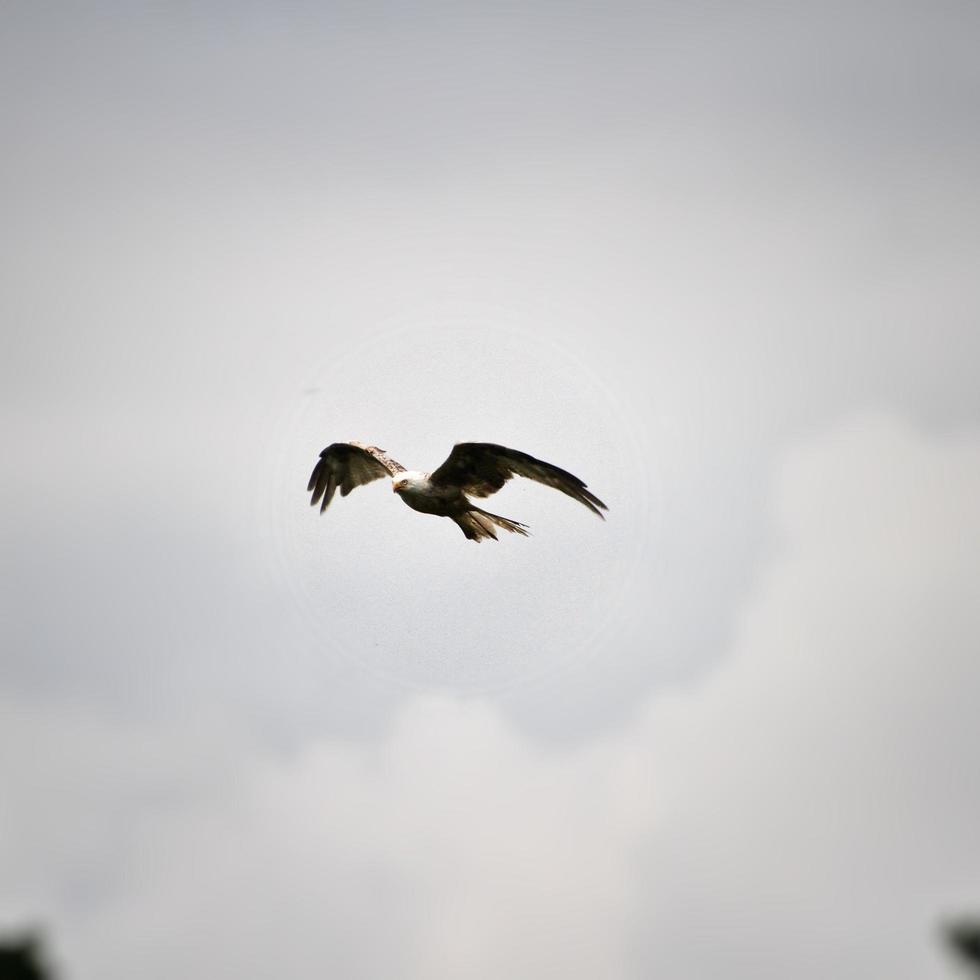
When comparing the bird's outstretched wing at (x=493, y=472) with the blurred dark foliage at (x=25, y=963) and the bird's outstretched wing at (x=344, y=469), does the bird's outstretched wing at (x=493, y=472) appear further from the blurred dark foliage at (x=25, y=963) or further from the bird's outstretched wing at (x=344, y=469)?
the blurred dark foliage at (x=25, y=963)

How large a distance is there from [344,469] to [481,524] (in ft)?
10.5

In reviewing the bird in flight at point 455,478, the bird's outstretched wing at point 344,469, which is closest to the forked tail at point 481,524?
the bird in flight at point 455,478

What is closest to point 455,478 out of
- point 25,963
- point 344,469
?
point 344,469

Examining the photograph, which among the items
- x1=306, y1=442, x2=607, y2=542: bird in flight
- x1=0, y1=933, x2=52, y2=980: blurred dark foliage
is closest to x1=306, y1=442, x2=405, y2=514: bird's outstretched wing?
x1=306, y1=442, x2=607, y2=542: bird in flight

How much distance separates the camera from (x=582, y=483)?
1395 centimetres

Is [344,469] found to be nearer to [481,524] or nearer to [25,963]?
[481,524]

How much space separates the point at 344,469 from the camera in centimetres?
1862

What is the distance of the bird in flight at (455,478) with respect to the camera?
14888mm

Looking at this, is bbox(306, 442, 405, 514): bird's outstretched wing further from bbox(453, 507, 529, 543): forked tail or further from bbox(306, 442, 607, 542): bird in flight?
bbox(453, 507, 529, 543): forked tail

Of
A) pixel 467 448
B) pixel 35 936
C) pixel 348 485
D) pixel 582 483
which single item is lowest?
pixel 35 936

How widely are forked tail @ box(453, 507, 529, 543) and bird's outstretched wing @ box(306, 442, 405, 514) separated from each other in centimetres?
182

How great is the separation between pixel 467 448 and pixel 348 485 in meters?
3.87

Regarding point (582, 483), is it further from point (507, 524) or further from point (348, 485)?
point (348, 485)

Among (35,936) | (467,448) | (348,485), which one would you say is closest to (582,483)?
(467,448)
